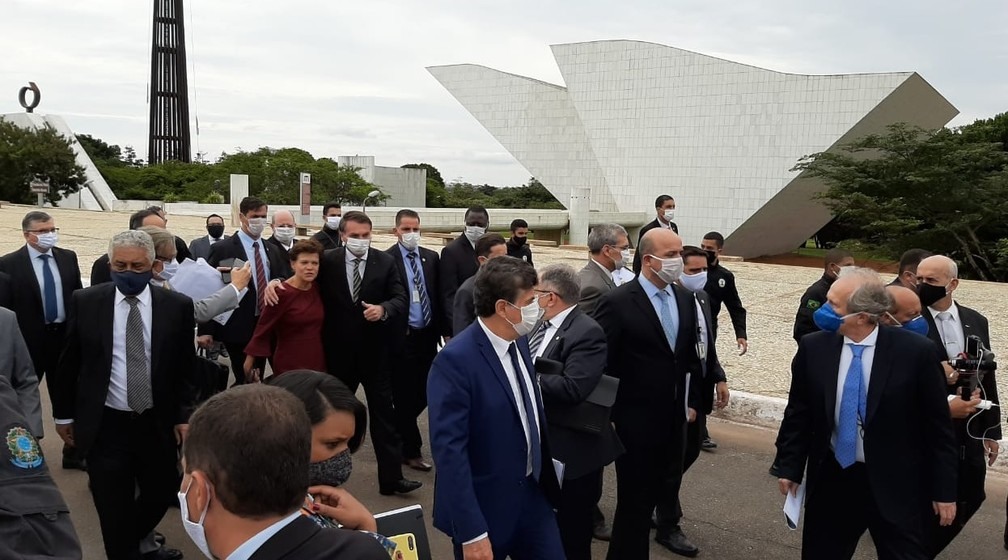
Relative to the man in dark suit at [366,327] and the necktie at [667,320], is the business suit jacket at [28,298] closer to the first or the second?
the man in dark suit at [366,327]

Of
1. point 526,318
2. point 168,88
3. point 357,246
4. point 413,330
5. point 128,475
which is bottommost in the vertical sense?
point 128,475

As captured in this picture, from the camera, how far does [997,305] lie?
13656mm

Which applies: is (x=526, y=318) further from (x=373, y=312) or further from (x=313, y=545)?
(x=373, y=312)

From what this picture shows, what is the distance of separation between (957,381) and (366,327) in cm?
334

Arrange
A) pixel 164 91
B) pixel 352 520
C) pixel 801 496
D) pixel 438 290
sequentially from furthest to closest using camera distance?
pixel 164 91, pixel 438 290, pixel 801 496, pixel 352 520

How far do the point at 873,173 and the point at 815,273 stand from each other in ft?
22.2

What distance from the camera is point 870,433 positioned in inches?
127

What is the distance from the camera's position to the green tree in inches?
1379

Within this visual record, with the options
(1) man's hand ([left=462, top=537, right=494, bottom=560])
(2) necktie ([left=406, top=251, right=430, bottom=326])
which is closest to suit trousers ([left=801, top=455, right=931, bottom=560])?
(1) man's hand ([left=462, top=537, right=494, bottom=560])

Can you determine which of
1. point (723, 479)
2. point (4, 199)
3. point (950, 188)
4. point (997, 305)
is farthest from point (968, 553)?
point (4, 199)

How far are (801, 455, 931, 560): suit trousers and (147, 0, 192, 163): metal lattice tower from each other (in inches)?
2814

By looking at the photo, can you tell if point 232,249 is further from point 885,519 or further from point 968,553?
point 968,553

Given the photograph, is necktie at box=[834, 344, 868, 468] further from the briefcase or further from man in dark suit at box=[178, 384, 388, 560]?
man in dark suit at box=[178, 384, 388, 560]

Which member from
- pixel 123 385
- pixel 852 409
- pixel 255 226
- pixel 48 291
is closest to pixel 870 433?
pixel 852 409
